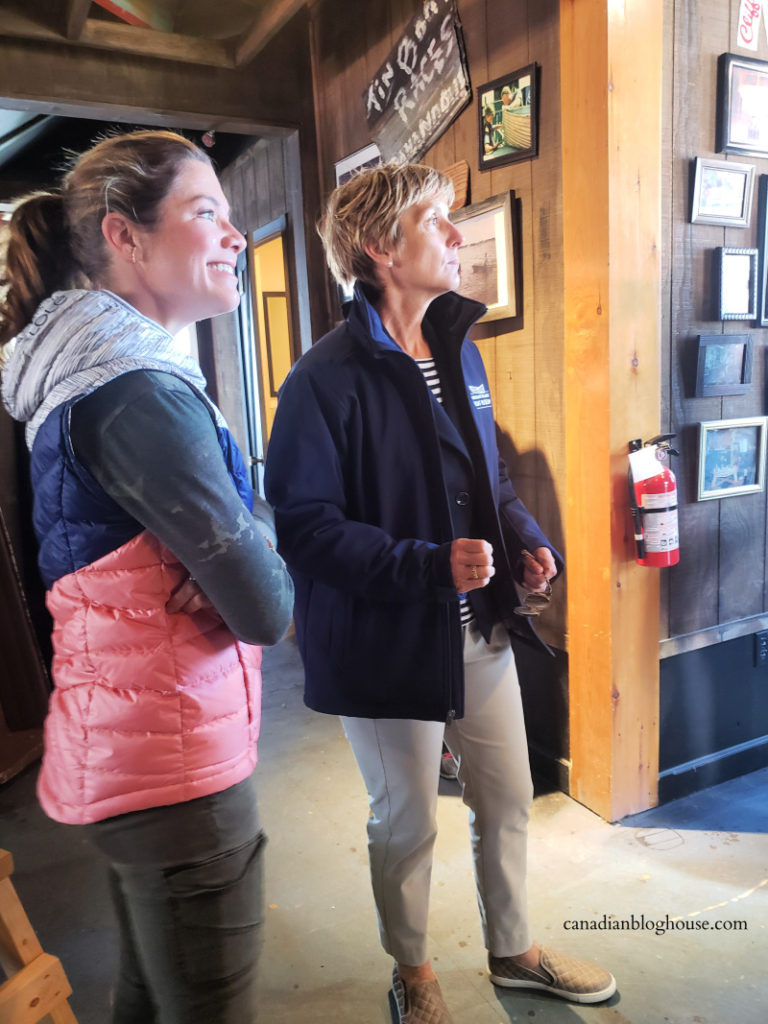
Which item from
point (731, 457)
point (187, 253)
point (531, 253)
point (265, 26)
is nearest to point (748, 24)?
point (531, 253)

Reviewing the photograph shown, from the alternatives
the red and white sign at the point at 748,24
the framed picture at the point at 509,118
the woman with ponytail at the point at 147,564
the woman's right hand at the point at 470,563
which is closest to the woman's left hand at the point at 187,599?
the woman with ponytail at the point at 147,564

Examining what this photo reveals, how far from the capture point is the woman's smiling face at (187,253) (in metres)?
0.95

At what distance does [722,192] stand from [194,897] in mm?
2214

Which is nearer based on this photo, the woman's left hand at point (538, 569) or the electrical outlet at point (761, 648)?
the woman's left hand at point (538, 569)

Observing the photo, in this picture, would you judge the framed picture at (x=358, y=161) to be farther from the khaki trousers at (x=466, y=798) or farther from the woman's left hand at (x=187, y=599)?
the woman's left hand at (x=187, y=599)

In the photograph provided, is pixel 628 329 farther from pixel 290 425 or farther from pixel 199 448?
pixel 199 448

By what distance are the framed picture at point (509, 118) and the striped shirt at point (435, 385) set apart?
1.03 meters

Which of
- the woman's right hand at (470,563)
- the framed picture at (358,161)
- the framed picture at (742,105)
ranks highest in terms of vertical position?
the framed picture at (358,161)

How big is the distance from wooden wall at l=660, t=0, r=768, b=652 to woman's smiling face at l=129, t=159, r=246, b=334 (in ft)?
5.01

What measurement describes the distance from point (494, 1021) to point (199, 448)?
136 centimetres

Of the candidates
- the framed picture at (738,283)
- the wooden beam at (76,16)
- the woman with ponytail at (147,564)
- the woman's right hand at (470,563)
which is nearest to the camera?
the woman with ponytail at (147,564)

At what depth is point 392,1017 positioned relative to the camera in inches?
60.5

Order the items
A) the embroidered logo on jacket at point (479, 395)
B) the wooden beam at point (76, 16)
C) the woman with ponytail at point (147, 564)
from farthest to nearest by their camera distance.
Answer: the wooden beam at point (76, 16) < the embroidered logo on jacket at point (479, 395) < the woman with ponytail at point (147, 564)

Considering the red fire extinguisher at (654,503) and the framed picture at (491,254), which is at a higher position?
the framed picture at (491,254)
